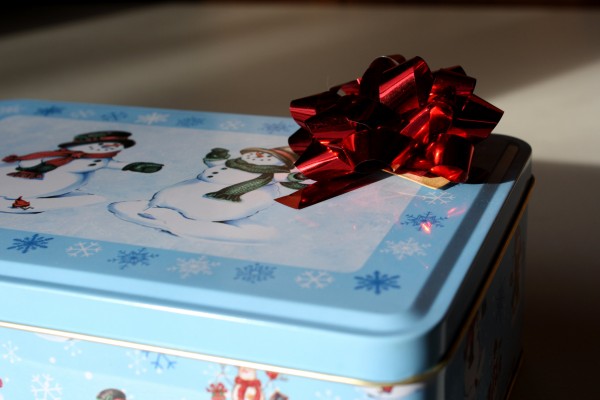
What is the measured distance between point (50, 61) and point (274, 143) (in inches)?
72.5

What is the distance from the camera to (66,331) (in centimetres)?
70

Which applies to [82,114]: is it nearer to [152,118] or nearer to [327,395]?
[152,118]

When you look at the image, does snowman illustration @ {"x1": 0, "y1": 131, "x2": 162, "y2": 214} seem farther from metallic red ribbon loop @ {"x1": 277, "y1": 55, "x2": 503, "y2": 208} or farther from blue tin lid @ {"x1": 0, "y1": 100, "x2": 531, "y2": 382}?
metallic red ribbon loop @ {"x1": 277, "y1": 55, "x2": 503, "y2": 208}

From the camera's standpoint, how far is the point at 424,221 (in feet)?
2.50

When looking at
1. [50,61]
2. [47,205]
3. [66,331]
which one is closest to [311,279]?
[66,331]

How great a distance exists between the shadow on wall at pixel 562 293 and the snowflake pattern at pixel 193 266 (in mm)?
429

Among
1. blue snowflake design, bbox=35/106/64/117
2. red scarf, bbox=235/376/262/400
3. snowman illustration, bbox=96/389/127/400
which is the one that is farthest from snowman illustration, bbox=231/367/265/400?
blue snowflake design, bbox=35/106/64/117

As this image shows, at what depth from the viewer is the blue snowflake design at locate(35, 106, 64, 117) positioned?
1163 millimetres

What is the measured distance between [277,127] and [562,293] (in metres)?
0.43

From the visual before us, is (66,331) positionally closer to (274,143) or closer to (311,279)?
(311,279)

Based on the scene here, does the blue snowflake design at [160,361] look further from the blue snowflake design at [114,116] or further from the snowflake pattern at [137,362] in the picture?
the blue snowflake design at [114,116]

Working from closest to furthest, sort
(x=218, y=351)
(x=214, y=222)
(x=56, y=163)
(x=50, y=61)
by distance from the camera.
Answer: (x=218, y=351) → (x=214, y=222) → (x=56, y=163) → (x=50, y=61)

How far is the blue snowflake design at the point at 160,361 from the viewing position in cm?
68

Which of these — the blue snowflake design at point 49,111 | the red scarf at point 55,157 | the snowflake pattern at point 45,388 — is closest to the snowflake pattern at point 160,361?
the snowflake pattern at point 45,388
